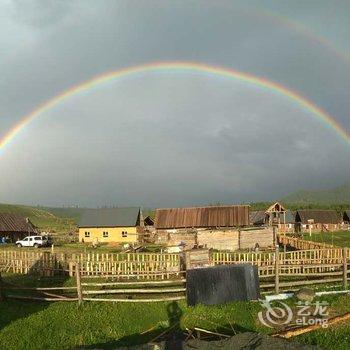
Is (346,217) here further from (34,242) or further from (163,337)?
(163,337)

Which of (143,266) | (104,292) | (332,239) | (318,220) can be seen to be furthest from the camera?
(318,220)

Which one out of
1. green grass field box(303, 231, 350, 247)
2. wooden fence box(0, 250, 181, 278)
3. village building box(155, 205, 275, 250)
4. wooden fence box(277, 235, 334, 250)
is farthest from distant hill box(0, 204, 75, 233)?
wooden fence box(0, 250, 181, 278)

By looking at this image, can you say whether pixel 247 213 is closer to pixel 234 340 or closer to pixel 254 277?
pixel 254 277

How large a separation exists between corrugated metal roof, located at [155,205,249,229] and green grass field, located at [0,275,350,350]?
37792 millimetres

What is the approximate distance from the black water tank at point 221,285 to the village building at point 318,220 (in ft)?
257

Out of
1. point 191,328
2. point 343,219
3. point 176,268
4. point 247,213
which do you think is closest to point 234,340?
point 191,328

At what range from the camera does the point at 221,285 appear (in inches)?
577

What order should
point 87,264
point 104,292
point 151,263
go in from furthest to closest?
point 87,264 < point 151,263 < point 104,292

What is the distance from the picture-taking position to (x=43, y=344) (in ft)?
37.0

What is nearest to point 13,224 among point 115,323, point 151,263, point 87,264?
point 87,264

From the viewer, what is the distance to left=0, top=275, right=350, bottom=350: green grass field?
11219 mm

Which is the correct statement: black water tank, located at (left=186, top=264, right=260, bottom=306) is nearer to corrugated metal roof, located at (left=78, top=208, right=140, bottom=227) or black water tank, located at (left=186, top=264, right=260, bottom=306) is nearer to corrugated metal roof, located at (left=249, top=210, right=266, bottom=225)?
corrugated metal roof, located at (left=78, top=208, right=140, bottom=227)

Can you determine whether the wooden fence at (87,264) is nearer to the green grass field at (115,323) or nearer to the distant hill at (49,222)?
the green grass field at (115,323)

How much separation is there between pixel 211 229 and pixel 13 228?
3590 cm
